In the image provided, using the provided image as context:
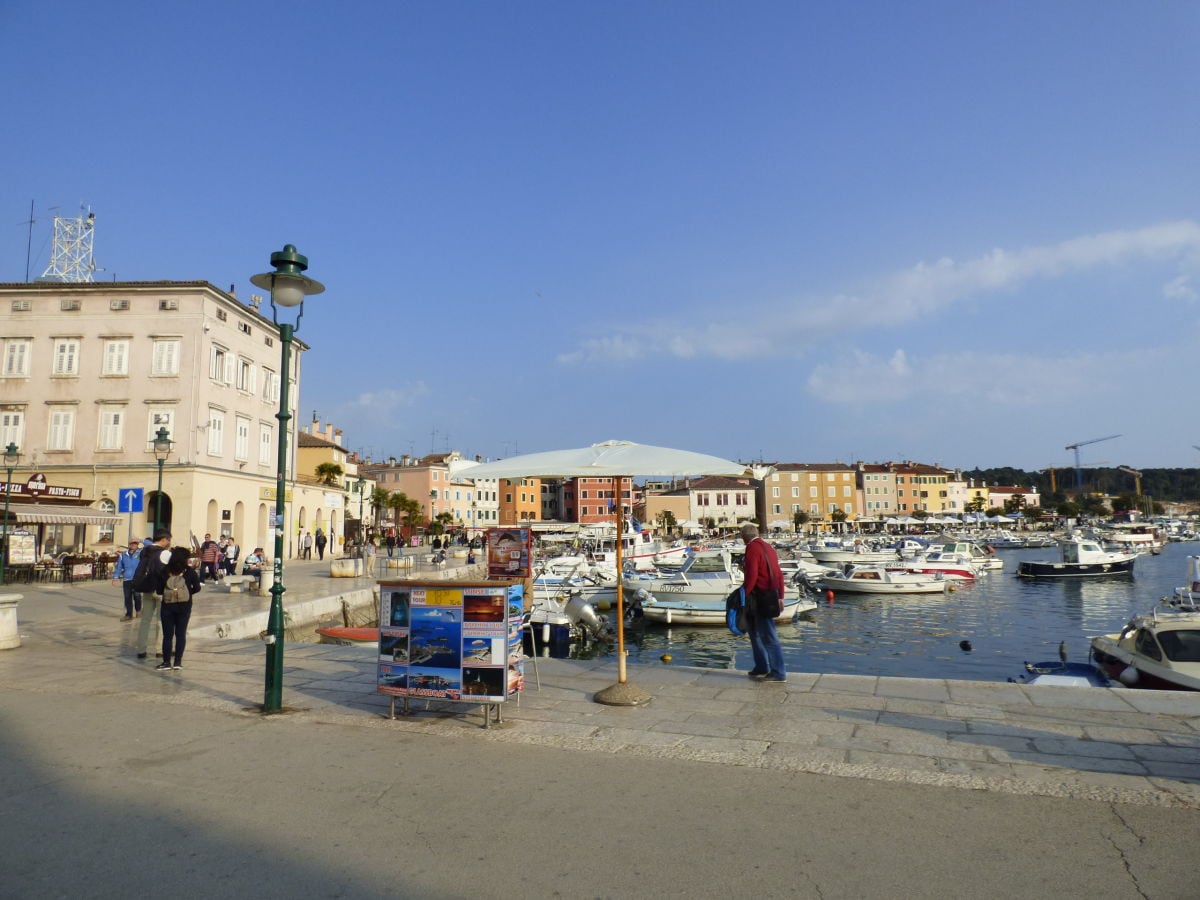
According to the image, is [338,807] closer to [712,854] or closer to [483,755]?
[483,755]

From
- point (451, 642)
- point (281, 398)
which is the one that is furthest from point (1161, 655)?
point (281, 398)

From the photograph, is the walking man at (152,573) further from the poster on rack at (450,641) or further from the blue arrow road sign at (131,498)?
the blue arrow road sign at (131,498)

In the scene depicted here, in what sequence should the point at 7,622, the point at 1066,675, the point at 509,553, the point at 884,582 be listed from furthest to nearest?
the point at 884,582
the point at 509,553
the point at 1066,675
the point at 7,622

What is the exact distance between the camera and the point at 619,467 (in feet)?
28.5

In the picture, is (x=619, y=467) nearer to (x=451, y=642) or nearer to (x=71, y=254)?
(x=451, y=642)

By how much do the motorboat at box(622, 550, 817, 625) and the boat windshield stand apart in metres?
15.6

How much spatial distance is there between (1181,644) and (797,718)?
9677 millimetres

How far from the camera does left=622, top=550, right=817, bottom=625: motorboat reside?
2825 cm

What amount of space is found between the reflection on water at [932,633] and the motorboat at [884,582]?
0.47 metres

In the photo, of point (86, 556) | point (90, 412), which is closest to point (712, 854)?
point (86, 556)

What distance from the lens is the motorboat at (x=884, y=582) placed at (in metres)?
39.4

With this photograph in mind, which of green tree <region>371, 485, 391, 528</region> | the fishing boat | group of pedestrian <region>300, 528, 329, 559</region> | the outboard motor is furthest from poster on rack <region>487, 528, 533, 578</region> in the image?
green tree <region>371, 485, 391, 528</region>

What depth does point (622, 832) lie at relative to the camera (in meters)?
4.60

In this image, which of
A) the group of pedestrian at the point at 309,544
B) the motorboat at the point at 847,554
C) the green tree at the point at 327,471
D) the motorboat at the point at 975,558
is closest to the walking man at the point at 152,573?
the group of pedestrian at the point at 309,544
